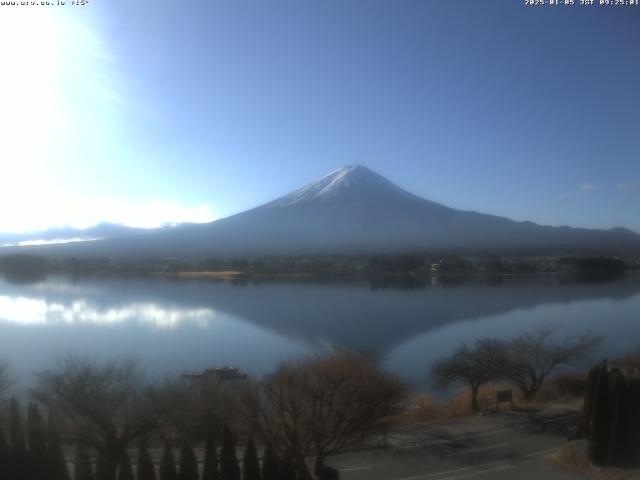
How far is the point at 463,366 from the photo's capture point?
7.07 metres

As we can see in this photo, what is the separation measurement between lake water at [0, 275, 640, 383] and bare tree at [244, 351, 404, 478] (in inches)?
152

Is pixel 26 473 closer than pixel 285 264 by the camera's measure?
Yes

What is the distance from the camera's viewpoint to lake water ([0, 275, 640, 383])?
9930 millimetres

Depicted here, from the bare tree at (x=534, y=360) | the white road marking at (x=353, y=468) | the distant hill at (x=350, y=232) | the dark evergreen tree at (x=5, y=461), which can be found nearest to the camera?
the dark evergreen tree at (x=5, y=461)

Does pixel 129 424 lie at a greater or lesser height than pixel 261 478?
greater

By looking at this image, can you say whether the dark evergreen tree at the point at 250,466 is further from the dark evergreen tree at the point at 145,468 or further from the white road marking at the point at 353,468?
the white road marking at the point at 353,468

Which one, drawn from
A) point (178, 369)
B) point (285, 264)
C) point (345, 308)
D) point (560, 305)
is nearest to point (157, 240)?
point (285, 264)

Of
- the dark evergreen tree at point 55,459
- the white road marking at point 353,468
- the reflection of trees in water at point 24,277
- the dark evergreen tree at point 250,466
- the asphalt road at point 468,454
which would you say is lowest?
the asphalt road at point 468,454

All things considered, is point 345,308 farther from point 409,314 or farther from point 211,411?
point 211,411

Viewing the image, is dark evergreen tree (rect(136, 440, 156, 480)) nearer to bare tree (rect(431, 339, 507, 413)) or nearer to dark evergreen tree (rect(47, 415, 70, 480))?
dark evergreen tree (rect(47, 415, 70, 480))

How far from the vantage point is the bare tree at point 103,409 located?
146 inches

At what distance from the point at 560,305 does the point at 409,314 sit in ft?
17.0

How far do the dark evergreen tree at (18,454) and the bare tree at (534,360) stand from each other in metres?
5.66

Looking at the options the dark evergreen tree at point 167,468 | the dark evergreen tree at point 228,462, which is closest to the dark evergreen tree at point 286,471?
the dark evergreen tree at point 228,462
